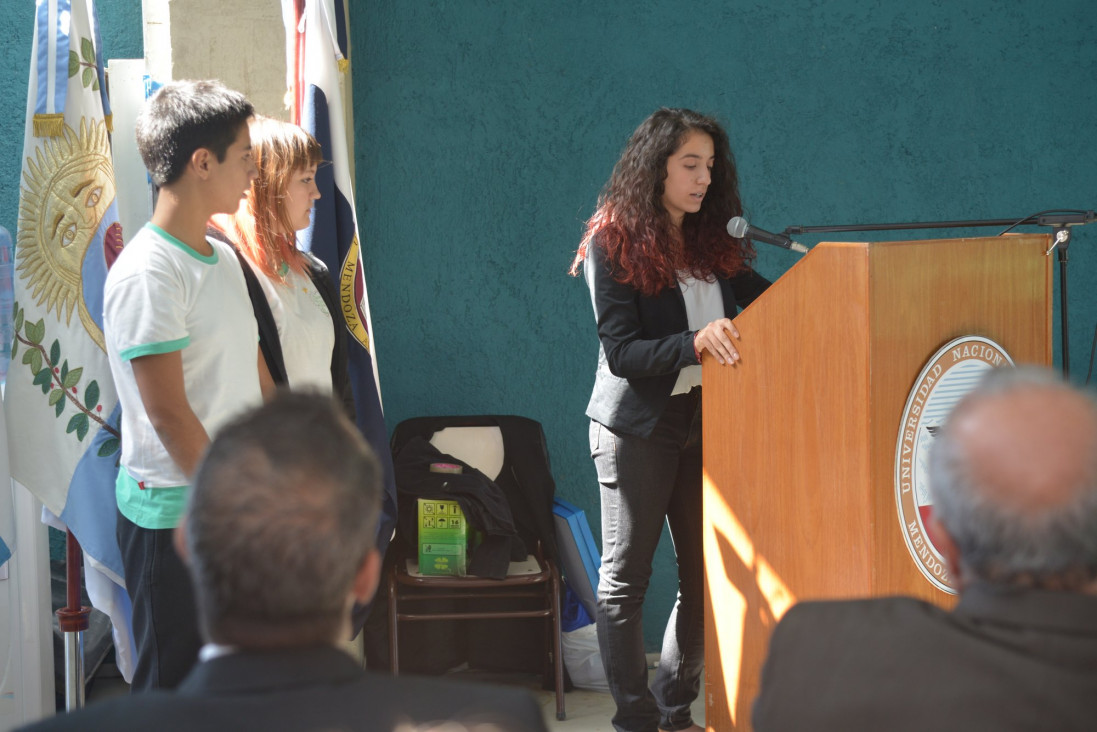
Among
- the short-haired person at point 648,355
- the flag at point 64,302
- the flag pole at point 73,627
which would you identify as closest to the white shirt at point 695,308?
the short-haired person at point 648,355

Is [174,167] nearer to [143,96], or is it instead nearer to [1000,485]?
[143,96]

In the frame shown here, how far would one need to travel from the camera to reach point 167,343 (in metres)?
1.84

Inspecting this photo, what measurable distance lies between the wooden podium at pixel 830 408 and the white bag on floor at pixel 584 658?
1.13m

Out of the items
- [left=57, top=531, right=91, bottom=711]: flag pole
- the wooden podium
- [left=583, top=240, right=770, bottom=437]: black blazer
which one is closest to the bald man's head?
the wooden podium

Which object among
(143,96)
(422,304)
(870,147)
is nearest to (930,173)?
(870,147)

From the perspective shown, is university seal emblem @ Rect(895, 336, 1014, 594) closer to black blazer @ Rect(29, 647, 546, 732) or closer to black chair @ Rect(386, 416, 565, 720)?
black blazer @ Rect(29, 647, 546, 732)

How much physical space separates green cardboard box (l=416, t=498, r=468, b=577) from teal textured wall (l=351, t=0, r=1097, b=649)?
22.8 inches

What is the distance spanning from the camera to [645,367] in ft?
8.29

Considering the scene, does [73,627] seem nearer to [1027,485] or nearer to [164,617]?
[164,617]

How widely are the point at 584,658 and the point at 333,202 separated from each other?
1.69m

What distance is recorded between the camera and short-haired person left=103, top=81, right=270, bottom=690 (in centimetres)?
185

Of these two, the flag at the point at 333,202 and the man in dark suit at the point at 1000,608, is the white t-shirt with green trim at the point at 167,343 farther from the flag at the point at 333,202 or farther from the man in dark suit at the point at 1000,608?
the man in dark suit at the point at 1000,608

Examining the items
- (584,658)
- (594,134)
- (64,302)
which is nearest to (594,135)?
(594,134)

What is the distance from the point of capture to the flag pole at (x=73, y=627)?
2.64 m
